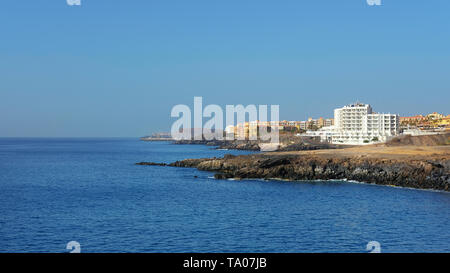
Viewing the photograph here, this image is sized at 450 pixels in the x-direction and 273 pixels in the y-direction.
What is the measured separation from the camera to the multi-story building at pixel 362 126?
108500 millimetres

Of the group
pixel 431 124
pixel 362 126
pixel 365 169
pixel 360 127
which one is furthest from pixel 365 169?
pixel 431 124

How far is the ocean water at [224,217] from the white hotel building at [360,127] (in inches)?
2611

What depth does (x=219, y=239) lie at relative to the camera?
21.8 metres

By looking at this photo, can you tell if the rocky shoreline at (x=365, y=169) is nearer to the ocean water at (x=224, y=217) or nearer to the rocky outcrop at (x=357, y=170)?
the rocky outcrop at (x=357, y=170)

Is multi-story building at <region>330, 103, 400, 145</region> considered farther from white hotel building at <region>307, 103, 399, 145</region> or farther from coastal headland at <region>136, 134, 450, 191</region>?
coastal headland at <region>136, 134, 450, 191</region>

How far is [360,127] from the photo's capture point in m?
121

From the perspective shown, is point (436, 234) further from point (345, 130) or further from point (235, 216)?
point (345, 130)

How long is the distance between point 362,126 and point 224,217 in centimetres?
9670

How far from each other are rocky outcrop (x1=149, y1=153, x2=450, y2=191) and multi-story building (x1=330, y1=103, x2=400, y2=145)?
54364mm

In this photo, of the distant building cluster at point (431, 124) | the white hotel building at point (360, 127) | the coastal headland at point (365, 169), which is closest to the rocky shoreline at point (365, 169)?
the coastal headland at point (365, 169)

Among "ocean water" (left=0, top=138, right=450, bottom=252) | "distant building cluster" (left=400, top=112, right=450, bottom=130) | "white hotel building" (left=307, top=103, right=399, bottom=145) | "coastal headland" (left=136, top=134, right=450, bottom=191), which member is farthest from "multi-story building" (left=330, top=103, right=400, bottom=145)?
"ocean water" (left=0, top=138, right=450, bottom=252)

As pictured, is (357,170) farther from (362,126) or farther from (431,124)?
(431,124)

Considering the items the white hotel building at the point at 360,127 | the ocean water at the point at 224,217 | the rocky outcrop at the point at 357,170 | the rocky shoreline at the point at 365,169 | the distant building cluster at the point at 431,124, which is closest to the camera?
the ocean water at the point at 224,217
